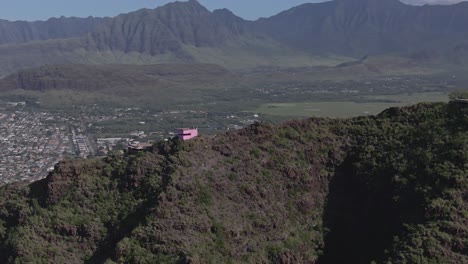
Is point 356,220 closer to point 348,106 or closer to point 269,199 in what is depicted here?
point 269,199

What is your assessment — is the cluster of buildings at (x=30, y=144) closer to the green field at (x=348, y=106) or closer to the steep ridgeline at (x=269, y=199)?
the green field at (x=348, y=106)

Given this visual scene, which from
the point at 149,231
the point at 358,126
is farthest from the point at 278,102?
the point at 149,231

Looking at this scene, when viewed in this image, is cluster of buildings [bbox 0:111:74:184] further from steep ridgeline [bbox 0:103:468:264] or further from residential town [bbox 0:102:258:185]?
steep ridgeline [bbox 0:103:468:264]

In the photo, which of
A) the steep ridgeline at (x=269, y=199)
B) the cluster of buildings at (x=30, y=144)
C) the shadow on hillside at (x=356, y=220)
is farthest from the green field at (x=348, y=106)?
the shadow on hillside at (x=356, y=220)

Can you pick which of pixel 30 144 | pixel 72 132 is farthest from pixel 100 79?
pixel 30 144

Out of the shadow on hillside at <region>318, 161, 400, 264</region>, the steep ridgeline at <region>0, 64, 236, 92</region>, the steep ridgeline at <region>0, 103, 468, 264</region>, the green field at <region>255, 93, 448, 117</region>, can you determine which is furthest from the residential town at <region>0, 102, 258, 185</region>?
the shadow on hillside at <region>318, 161, 400, 264</region>
